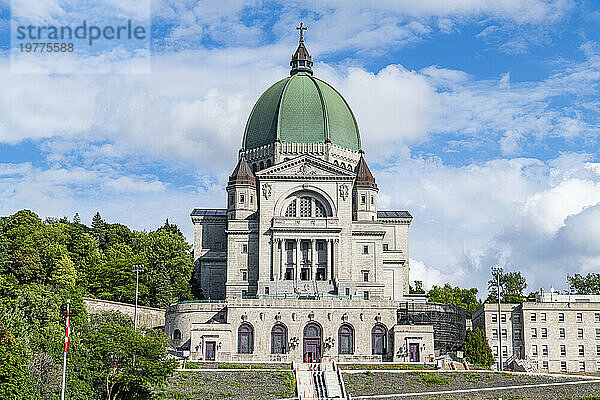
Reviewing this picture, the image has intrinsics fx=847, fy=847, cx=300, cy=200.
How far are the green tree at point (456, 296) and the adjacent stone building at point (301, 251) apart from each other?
13.4 meters

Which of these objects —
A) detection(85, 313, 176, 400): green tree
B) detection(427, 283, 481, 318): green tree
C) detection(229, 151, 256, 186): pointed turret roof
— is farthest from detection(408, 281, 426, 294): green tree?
detection(85, 313, 176, 400): green tree

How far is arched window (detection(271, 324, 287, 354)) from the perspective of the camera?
79.6 metres

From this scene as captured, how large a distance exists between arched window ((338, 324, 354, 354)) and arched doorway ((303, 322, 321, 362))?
1.98 meters

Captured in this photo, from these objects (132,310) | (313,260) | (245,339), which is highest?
(313,260)

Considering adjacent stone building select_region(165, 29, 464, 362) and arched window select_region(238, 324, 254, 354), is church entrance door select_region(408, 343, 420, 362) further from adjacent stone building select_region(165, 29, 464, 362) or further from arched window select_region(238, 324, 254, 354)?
arched window select_region(238, 324, 254, 354)

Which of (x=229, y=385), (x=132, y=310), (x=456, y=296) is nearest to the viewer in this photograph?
(x=229, y=385)

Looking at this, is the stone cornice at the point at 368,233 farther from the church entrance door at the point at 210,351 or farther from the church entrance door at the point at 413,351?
the church entrance door at the point at 210,351

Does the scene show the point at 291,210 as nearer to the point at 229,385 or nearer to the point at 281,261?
the point at 281,261

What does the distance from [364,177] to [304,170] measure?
8.70m

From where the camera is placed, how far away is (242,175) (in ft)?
323

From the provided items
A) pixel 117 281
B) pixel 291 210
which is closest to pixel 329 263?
Answer: pixel 291 210

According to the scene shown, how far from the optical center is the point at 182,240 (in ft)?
330

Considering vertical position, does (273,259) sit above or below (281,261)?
above

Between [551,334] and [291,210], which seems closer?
[551,334]
